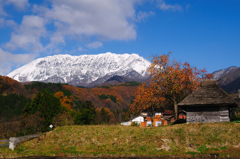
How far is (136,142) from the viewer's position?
24.2 meters

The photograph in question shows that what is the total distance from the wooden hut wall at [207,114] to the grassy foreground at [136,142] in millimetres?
3862

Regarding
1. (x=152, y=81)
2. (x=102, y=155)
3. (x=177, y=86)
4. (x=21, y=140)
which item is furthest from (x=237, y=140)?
(x=21, y=140)

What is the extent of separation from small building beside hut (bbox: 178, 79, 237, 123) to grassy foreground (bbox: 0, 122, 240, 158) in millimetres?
3941

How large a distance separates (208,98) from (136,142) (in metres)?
13.2

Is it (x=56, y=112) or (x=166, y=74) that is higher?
(x=166, y=74)

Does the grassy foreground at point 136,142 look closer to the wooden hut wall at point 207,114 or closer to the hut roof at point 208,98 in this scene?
the wooden hut wall at point 207,114

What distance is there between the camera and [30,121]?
58.7m

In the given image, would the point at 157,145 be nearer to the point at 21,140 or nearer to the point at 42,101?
the point at 21,140

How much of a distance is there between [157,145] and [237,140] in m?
7.79

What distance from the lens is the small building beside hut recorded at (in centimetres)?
3028

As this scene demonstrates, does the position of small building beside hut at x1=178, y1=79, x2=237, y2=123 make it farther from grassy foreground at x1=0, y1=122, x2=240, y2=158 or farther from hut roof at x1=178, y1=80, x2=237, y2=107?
grassy foreground at x1=0, y1=122, x2=240, y2=158

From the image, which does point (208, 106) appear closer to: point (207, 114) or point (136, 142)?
point (207, 114)

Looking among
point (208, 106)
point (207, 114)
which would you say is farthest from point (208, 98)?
point (207, 114)

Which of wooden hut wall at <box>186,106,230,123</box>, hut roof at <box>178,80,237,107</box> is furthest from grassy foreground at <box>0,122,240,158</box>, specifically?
hut roof at <box>178,80,237,107</box>
